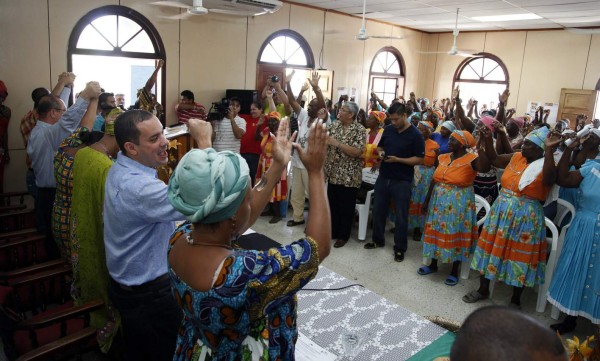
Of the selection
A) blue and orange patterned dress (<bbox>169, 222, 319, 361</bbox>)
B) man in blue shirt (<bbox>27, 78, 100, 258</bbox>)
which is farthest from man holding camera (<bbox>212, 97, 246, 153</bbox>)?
blue and orange patterned dress (<bbox>169, 222, 319, 361</bbox>)

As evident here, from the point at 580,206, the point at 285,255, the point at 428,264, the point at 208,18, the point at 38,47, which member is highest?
the point at 208,18

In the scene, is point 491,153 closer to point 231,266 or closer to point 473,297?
point 473,297

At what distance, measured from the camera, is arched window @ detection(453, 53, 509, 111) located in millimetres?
9797

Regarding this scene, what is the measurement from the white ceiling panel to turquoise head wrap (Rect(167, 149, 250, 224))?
22.3 feet

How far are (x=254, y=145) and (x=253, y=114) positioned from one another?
42 centimetres

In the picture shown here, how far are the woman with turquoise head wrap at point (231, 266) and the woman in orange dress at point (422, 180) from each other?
11.7 ft

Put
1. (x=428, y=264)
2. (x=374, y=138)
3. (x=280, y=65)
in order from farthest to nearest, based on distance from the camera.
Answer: (x=280, y=65) < (x=374, y=138) < (x=428, y=264)

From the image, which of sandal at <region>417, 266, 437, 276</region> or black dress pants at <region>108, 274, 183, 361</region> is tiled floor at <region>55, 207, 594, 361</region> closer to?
sandal at <region>417, 266, 437, 276</region>

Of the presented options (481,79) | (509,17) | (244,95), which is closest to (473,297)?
(244,95)

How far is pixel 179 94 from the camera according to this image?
6375 millimetres

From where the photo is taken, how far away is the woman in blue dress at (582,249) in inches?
108

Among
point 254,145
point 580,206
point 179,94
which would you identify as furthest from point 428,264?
point 179,94

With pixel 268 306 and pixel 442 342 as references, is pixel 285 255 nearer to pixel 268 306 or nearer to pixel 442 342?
pixel 268 306

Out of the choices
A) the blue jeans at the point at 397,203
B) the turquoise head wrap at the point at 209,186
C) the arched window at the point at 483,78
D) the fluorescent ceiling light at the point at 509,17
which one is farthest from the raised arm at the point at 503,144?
the arched window at the point at 483,78
